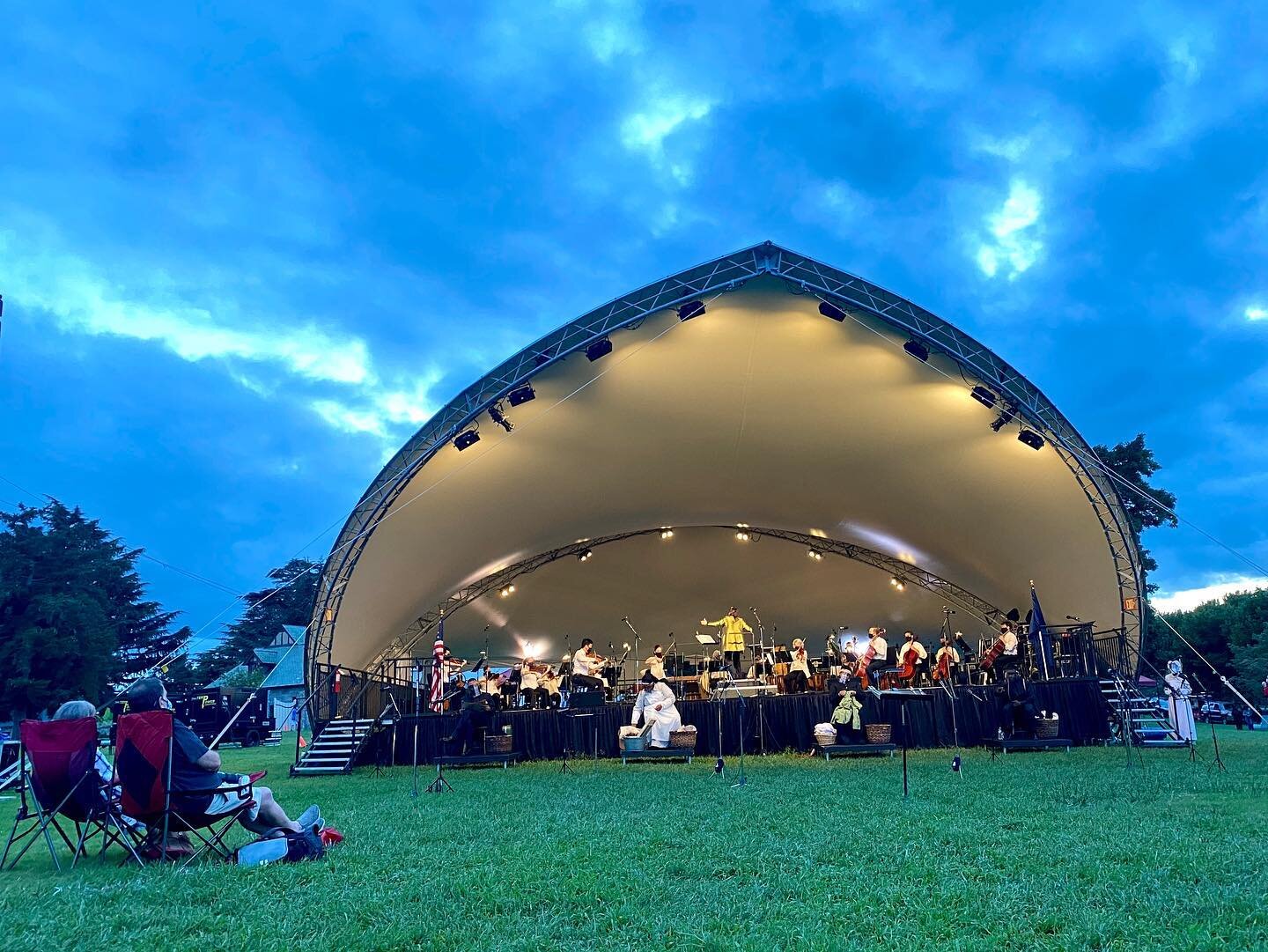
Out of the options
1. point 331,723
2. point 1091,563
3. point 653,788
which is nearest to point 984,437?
point 1091,563

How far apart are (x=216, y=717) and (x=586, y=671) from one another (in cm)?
969

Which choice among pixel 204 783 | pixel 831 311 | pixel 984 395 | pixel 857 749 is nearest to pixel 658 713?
pixel 857 749

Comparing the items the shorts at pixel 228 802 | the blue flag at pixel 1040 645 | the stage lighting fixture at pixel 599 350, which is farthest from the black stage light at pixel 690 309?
the shorts at pixel 228 802

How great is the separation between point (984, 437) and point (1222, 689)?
23.6 m

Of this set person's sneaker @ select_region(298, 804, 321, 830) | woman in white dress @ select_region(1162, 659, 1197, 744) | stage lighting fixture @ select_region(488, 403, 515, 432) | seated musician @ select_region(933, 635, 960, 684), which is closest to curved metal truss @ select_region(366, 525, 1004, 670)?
seated musician @ select_region(933, 635, 960, 684)

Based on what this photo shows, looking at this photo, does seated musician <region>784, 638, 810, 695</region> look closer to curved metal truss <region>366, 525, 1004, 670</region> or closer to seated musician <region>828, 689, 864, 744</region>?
seated musician <region>828, 689, 864, 744</region>

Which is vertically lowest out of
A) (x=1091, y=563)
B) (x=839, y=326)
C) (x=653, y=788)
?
(x=653, y=788)

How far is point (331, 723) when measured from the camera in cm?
1619

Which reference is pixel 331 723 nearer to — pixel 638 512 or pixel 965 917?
pixel 638 512

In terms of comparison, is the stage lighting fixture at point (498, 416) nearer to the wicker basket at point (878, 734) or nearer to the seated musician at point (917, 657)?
the wicker basket at point (878, 734)

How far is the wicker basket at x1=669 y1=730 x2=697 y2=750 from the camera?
12617 millimetres

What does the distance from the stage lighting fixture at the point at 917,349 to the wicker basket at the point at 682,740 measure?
6.63 m

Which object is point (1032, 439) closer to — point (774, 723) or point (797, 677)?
point (797, 677)

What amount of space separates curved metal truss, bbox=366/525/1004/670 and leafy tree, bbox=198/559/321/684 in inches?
980
